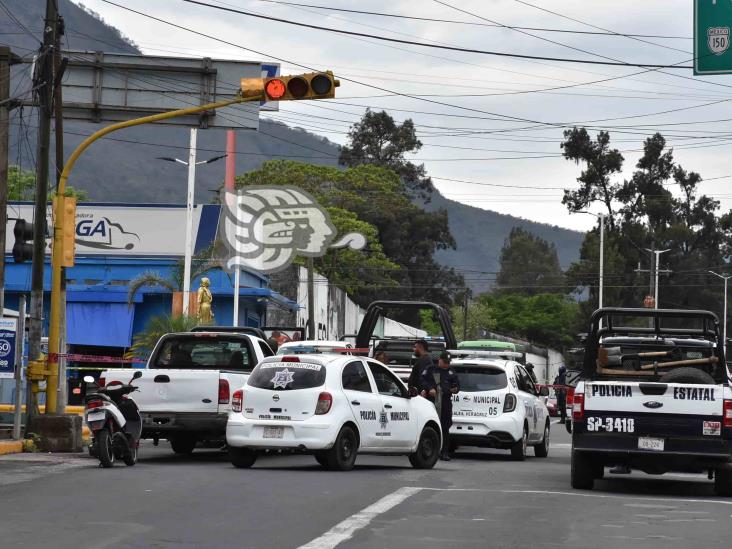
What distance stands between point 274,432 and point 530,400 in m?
7.02

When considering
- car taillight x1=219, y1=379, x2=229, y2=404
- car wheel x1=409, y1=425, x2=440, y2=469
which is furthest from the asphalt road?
car taillight x1=219, y1=379, x2=229, y2=404

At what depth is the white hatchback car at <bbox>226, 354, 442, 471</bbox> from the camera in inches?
722

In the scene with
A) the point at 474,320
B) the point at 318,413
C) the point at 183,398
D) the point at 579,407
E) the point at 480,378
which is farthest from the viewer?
the point at 474,320

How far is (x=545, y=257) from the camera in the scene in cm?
16962

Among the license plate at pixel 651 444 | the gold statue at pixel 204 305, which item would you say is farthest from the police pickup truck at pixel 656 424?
the gold statue at pixel 204 305

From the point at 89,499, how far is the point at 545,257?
15769 cm

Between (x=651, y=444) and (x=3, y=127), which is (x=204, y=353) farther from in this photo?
(x=651, y=444)

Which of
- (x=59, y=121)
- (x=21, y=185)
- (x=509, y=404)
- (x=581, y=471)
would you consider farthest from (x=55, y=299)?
(x=21, y=185)

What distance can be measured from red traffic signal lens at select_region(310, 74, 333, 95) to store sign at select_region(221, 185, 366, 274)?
32297 mm

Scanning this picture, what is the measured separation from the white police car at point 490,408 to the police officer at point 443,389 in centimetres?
89

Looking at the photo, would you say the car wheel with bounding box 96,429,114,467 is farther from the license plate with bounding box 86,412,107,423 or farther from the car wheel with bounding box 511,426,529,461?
the car wheel with bounding box 511,426,529,461

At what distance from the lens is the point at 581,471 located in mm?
16688

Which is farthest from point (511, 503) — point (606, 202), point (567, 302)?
point (567, 302)

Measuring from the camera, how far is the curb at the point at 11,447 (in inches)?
830
